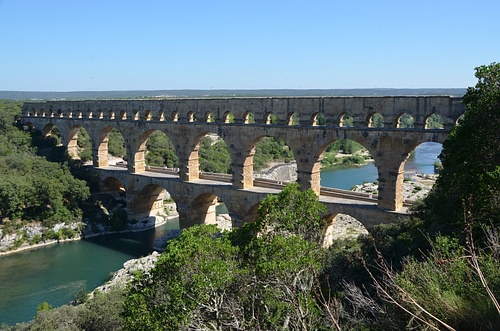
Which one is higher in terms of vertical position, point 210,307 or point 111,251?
point 210,307

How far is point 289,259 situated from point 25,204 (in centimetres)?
1911

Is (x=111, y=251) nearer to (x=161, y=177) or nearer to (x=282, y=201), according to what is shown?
(x=161, y=177)

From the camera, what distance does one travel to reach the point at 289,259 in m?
7.41

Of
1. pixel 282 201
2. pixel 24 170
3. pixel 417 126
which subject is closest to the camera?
pixel 282 201

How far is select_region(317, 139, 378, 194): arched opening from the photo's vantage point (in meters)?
35.8

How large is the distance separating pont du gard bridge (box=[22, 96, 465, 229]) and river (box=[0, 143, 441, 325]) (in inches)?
92.3

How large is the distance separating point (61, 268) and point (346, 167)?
101 ft

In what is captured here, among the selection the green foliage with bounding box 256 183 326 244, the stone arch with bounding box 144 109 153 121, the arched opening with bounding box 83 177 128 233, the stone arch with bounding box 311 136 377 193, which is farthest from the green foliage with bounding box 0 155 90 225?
the green foliage with bounding box 256 183 326 244

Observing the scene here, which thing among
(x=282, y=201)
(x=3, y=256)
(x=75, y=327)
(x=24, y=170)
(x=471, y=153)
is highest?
(x=471, y=153)

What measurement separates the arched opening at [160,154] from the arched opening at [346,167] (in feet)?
34.7

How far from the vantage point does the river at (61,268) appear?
16.2 metres

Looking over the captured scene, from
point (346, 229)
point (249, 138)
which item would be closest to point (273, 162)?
point (346, 229)

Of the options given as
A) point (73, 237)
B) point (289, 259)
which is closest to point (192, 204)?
point (73, 237)

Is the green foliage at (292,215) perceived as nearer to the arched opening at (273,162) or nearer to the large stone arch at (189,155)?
the large stone arch at (189,155)
